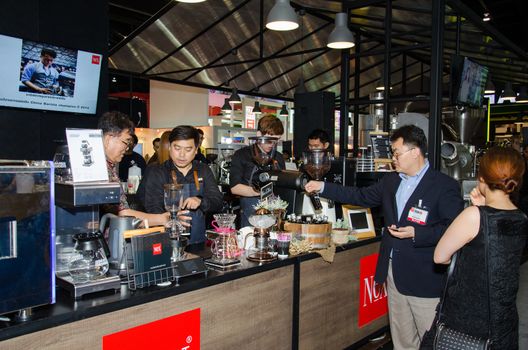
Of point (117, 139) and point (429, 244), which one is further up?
point (117, 139)

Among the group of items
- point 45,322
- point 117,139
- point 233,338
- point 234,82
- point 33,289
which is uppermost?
point 234,82

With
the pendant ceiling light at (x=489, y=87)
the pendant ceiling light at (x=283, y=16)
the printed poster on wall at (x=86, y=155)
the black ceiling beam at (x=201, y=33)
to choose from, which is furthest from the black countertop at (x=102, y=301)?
the black ceiling beam at (x=201, y=33)

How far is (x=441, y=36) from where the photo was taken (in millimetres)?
4418

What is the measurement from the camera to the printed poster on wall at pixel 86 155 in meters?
1.67

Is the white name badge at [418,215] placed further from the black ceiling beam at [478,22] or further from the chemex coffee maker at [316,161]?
the black ceiling beam at [478,22]

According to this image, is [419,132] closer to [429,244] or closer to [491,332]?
[429,244]

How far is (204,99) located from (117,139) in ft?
32.5

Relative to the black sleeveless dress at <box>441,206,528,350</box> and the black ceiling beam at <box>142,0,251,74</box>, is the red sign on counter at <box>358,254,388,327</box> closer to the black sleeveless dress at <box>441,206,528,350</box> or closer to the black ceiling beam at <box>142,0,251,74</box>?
the black sleeveless dress at <box>441,206,528,350</box>

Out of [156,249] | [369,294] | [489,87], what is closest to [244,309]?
[156,249]

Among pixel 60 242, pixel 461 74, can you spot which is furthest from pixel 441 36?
pixel 60 242

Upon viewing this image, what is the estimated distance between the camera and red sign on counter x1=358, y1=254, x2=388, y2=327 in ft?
10.4

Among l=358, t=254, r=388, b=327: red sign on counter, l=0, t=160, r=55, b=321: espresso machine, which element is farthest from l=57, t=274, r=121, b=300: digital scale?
l=358, t=254, r=388, b=327: red sign on counter

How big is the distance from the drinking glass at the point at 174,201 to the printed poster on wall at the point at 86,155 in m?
0.44

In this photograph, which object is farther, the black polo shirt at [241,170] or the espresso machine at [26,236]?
the black polo shirt at [241,170]
